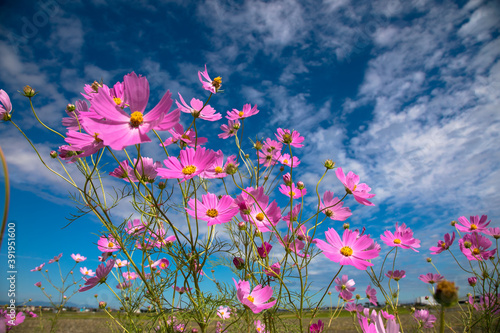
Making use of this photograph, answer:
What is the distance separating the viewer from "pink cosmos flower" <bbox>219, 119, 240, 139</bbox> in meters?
1.38

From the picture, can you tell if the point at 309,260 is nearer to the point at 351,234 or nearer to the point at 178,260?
the point at 351,234

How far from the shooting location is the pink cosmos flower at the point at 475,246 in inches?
58.6

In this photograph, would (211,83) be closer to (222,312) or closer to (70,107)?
(70,107)

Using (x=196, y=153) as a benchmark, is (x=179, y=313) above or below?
below

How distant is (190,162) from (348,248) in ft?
1.72

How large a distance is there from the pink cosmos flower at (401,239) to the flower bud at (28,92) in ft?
4.78

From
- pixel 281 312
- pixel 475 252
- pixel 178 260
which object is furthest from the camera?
pixel 475 252

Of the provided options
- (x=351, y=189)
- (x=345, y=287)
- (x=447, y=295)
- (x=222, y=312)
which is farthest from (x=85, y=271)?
(x=447, y=295)

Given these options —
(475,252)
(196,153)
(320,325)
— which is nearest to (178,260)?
(196,153)

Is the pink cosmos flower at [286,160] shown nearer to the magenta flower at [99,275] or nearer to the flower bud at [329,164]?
the flower bud at [329,164]

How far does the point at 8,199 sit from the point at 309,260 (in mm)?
876

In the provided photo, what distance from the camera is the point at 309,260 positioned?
0.96 meters

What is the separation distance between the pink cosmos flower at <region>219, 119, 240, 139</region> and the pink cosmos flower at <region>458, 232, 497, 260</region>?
1.41 m

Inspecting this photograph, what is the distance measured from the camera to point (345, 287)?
5.57 feet
